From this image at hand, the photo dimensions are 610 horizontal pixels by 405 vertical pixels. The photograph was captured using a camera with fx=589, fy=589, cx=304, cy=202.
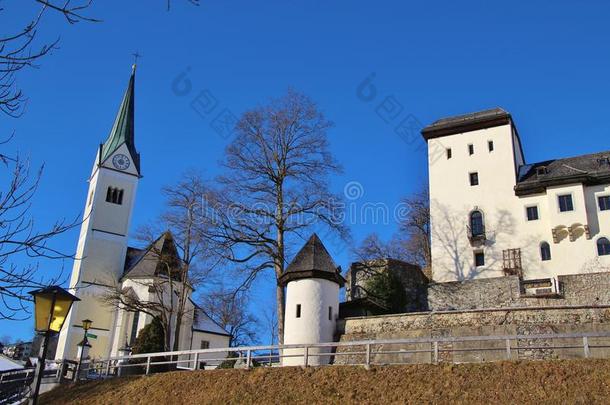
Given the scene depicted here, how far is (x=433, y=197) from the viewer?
38781 mm

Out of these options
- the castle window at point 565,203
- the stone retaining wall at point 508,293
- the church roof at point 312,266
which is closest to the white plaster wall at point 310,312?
the church roof at point 312,266

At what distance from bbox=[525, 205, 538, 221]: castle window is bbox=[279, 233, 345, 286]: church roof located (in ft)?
45.7

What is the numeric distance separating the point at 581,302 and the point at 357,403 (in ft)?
56.7

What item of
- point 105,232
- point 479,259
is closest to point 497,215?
point 479,259

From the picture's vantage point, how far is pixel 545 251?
3406 cm

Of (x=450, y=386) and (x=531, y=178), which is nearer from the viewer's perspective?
(x=450, y=386)

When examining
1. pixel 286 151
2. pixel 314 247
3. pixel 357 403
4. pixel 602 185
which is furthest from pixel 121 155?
pixel 357 403

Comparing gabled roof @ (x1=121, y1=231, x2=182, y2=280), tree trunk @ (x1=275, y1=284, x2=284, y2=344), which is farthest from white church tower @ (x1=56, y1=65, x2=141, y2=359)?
tree trunk @ (x1=275, y1=284, x2=284, y2=344)

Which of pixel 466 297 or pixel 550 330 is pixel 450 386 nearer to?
pixel 550 330

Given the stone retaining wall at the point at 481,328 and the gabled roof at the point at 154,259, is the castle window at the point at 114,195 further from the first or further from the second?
the stone retaining wall at the point at 481,328

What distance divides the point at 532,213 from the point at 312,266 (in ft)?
52.3

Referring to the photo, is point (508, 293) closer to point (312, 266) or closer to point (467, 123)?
point (312, 266)

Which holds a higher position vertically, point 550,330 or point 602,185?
point 602,185

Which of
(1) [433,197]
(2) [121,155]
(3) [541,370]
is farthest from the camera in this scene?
(2) [121,155]
